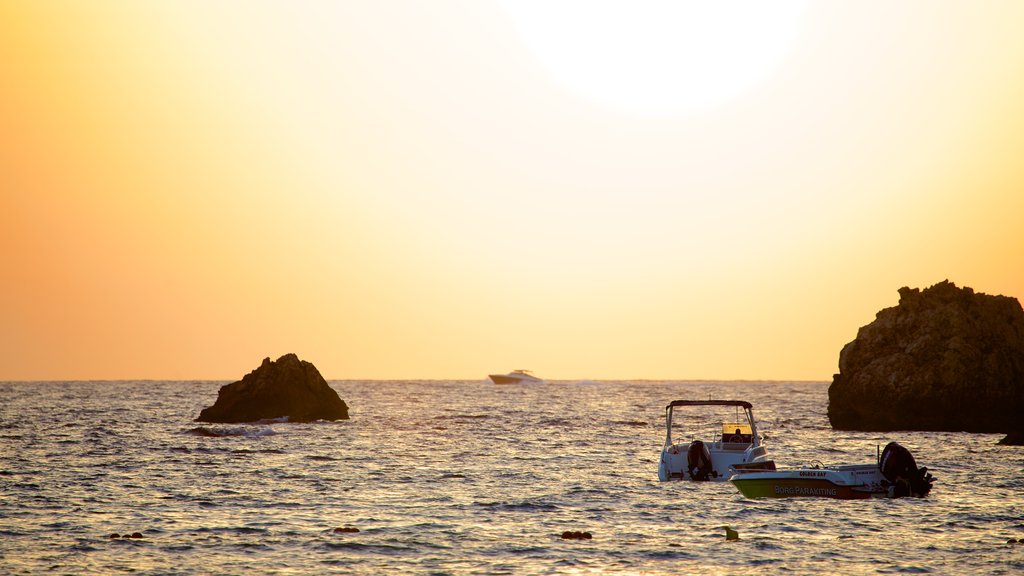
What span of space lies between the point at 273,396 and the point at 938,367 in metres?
52.5

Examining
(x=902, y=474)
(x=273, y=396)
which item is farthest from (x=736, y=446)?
(x=273, y=396)

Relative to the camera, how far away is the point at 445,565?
24.1 meters

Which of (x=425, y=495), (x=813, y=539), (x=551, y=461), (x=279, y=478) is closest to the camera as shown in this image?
(x=813, y=539)

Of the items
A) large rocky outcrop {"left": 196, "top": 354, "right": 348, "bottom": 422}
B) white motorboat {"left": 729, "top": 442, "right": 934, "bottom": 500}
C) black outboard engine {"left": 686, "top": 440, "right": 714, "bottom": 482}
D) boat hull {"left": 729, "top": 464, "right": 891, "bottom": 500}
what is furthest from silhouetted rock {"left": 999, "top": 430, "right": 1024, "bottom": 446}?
large rocky outcrop {"left": 196, "top": 354, "right": 348, "bottom": 422}

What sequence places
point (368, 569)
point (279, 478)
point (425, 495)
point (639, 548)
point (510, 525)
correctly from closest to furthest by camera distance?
point (368, 569) < point (639, 548) < point (510, 525) < point (425, 495) < point (279, 478)

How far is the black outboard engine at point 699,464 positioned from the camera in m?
42.0

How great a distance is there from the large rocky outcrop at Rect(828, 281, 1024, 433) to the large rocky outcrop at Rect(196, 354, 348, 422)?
144ft

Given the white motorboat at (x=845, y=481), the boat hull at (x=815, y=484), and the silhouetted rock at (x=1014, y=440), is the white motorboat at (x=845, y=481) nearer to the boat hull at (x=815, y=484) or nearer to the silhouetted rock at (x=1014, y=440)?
the boat hull at (x=815, y=484)

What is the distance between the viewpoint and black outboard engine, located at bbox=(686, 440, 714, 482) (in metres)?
42.0

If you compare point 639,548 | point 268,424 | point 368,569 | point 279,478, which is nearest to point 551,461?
point 279,478

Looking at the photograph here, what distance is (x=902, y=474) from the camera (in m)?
37.5

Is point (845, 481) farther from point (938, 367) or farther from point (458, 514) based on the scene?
point (938, 367)

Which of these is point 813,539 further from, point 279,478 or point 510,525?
point 279,478

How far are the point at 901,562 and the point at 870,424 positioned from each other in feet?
195
